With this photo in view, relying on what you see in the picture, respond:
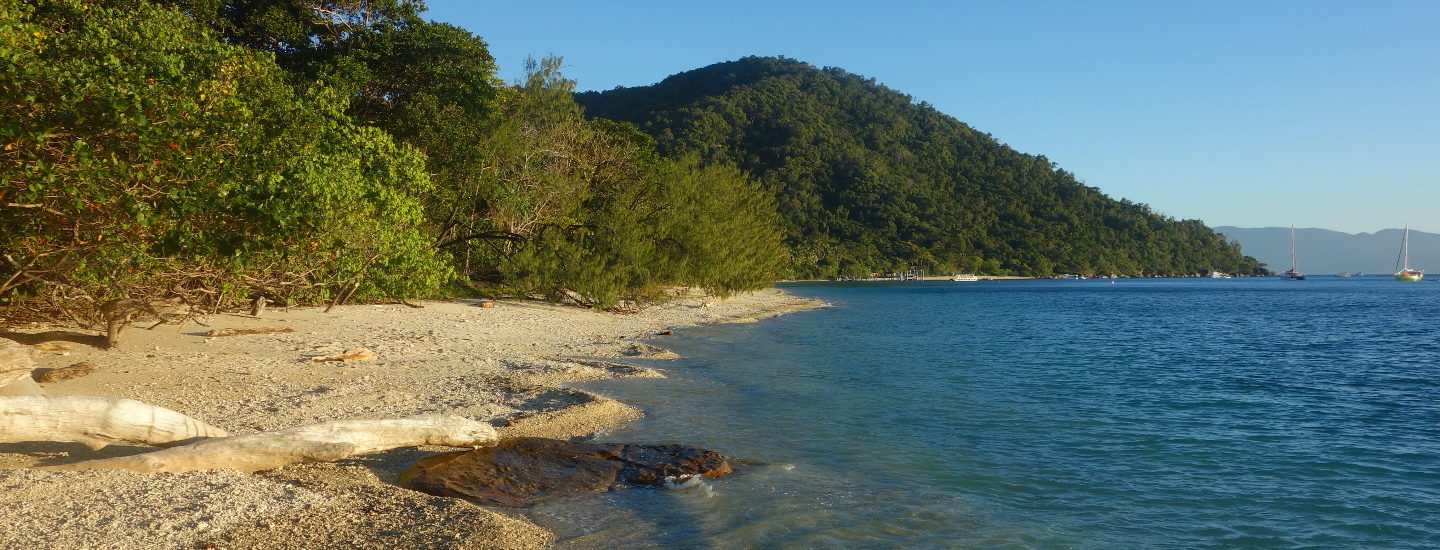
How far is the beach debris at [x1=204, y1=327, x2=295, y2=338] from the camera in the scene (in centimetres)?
1916

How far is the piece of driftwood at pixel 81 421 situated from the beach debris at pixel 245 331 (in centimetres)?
1106

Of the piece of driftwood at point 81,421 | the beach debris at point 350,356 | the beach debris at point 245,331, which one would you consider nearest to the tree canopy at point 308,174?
the beach debris at point 245,331

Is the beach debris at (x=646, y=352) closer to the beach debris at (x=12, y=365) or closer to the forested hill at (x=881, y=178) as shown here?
the beach debris at (x=12, y=365)

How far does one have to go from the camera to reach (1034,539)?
8.93 m

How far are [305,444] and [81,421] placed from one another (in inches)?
87.7

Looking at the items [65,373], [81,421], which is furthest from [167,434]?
[65,373]

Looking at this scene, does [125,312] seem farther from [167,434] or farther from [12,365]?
[167,434]

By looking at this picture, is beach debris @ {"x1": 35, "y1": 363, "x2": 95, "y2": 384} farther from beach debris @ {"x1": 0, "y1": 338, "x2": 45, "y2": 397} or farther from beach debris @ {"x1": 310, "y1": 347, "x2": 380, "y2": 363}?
beach debris @ {"x1": 310, "y1": 347, "x2": 380, "y2": 363}

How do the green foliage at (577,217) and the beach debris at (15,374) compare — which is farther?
the green foliage at (577,217)

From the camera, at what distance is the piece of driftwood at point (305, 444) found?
340 inches

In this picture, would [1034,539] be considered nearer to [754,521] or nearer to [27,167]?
[754,521]

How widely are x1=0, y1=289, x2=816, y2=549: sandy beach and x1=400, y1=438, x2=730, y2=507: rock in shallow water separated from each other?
41cm

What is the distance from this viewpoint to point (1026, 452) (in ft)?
43.2

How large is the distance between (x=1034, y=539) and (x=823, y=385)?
439 inches
